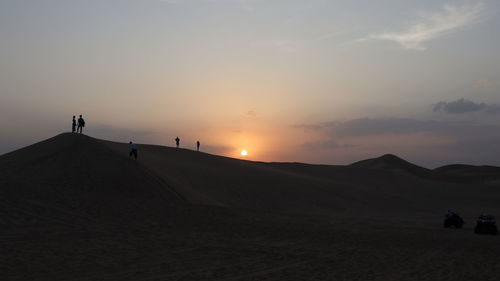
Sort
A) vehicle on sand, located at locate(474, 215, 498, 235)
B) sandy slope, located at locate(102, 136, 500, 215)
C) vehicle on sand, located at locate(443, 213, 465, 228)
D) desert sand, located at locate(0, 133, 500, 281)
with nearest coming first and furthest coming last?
1. desert sand, located at locate(0, 133, 500, 281)
2. vehicle on sand, located at locate(474, 215, 498, 235)
3. vehicle on sand, located at locate(443, 213, 465, 228)
4. sandy slope, located at locate(102, 136, 500, 215)

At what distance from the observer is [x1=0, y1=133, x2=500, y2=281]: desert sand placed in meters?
11.4

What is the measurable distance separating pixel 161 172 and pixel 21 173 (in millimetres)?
7789

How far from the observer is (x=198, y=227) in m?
18.1

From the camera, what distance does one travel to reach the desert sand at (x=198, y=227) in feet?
37.3

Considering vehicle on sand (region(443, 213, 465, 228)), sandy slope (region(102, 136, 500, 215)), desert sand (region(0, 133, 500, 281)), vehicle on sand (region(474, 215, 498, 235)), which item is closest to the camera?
desert sand (region(0, 133, 500, 281))

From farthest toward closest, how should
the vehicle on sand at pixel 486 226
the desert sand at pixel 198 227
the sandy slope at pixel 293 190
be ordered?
1. the sandy slope at pixel 293 190
2. the vehicle on sand at pixel 486 226
3. the desert sand at pixel 198 227

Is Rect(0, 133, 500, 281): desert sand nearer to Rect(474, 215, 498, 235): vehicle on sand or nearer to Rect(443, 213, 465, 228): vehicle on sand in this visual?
Rect(474, 215, 498, 235): vehicle on sand

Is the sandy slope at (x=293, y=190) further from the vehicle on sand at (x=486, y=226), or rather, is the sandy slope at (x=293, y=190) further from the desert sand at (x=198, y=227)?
the vehicle on sand at (x=486, y=226)

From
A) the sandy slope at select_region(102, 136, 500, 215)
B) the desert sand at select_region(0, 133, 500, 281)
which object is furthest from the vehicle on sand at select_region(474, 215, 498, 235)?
the sandy slope at select_region(102, 136, 500, 215)

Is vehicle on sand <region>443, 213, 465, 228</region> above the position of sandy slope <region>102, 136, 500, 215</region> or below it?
below

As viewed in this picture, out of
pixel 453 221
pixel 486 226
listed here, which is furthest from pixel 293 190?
pixel 486 226

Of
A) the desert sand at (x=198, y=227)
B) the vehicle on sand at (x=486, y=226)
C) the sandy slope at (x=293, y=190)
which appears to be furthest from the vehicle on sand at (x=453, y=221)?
the sandy slope at (x=293, y=190)

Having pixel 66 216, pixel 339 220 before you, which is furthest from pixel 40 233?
pixel 339 220

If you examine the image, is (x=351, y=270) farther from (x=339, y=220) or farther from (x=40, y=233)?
(x=339, y=220)
